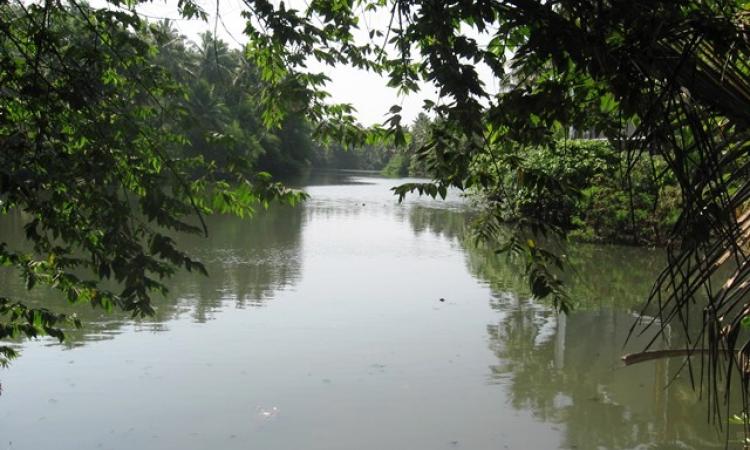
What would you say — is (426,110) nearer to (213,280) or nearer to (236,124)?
(213,280)

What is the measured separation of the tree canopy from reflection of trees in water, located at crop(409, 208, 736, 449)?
2.10 meters

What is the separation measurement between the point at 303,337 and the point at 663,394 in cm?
341

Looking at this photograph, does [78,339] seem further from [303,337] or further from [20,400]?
[303,337]

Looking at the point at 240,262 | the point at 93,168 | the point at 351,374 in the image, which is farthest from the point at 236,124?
the point at 93,168

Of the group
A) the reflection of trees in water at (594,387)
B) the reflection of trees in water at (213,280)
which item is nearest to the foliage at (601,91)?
the reflection of trees in water at (594,387)

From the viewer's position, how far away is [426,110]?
109 inches

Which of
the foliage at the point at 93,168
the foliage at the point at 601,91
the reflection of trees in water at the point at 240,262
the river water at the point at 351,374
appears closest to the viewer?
the foliage at the point at 601,91

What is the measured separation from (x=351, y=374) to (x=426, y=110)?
12.9 ft

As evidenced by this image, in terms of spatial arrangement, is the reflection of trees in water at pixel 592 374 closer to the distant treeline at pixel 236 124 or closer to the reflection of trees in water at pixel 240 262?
the distant treeline at pixel 236 124

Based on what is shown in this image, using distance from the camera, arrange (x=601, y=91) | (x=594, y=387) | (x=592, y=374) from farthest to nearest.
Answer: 1. (x=592, y=374)
2. (x=594, y=387)
3. (x=601, y=91)

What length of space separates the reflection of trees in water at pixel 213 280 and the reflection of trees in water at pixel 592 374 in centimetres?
306

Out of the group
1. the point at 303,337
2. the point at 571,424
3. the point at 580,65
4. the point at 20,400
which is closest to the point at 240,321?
the point at 303,337

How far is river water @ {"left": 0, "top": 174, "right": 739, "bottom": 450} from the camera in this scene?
5031mm

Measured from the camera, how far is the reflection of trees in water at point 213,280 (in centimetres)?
781
